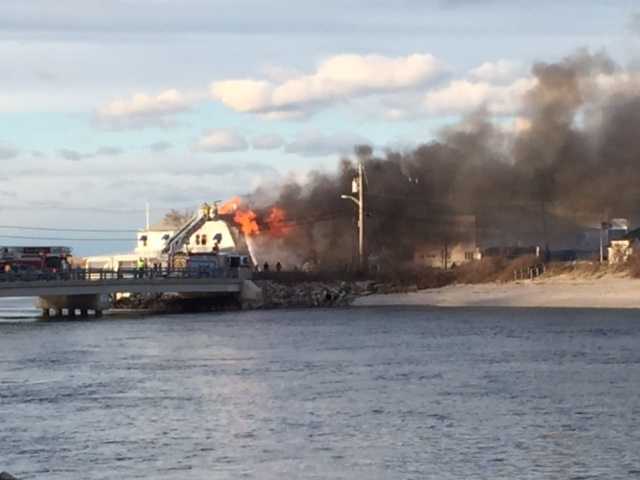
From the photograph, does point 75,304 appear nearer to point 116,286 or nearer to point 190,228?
point 116,286

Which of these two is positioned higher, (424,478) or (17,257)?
(17,257)

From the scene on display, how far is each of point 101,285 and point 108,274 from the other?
798cm

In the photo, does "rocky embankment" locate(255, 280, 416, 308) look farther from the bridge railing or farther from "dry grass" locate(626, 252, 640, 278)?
"dry grass" locate(626, 252, 640, 278)

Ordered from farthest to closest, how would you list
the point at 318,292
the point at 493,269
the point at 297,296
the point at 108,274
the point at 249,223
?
the point at 249,223
the point at 297,296
the point at 318,292
the point at 493,269
the point at 108,274

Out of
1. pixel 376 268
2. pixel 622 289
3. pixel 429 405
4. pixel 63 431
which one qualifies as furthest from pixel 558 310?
pixel 63 431

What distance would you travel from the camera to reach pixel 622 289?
316ft

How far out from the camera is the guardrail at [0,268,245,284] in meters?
88.8

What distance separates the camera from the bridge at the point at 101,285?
88375mm

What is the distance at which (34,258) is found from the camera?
113062 mm

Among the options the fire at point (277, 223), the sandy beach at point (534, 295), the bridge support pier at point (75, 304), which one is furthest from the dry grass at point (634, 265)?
the fire at point (277, 223)

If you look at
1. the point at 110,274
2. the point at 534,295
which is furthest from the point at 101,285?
the point at 534,295

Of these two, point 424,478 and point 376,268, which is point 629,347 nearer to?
point 424,478

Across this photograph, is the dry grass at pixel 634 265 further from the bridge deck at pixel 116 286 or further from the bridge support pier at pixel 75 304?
the bridge support pier at pixel 75 304

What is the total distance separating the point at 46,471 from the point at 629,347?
33.7 metres
